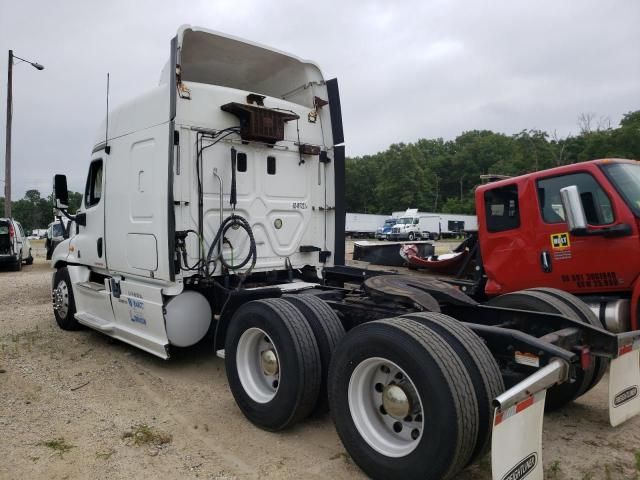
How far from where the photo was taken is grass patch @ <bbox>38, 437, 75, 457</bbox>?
11.5ft

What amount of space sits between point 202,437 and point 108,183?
Result: 3.56 m

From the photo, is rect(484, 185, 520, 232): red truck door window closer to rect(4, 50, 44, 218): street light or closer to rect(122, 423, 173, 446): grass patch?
rect(122, 423, 173, 446): grass patch

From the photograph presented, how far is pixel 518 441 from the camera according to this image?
253cm

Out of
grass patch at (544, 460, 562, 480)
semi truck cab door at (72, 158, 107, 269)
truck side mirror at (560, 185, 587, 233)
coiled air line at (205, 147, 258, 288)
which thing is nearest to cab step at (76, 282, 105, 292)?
semi truck cab door at (72, 158, 107, 269)

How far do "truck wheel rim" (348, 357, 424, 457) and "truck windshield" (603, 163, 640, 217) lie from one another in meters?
3.53

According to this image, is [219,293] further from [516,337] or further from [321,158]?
[516,337]

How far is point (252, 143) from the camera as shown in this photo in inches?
219

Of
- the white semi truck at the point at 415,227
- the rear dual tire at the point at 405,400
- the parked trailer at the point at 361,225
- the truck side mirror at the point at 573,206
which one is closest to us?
the rear dual tire at the point at 405,400

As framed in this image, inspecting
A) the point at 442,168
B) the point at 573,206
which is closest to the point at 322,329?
the point at 573,206

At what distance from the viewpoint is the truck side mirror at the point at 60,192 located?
6551 millimetres

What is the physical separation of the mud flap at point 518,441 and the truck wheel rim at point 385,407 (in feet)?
1.71

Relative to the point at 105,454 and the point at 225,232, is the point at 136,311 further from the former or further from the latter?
the point at 105,454

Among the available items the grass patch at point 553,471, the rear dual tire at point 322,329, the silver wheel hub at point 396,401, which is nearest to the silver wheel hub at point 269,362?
the rear dual tire at point 322,329

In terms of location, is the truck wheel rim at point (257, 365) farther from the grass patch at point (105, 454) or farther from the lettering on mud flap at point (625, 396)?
the lettering on mud flap at point (625, 396)
